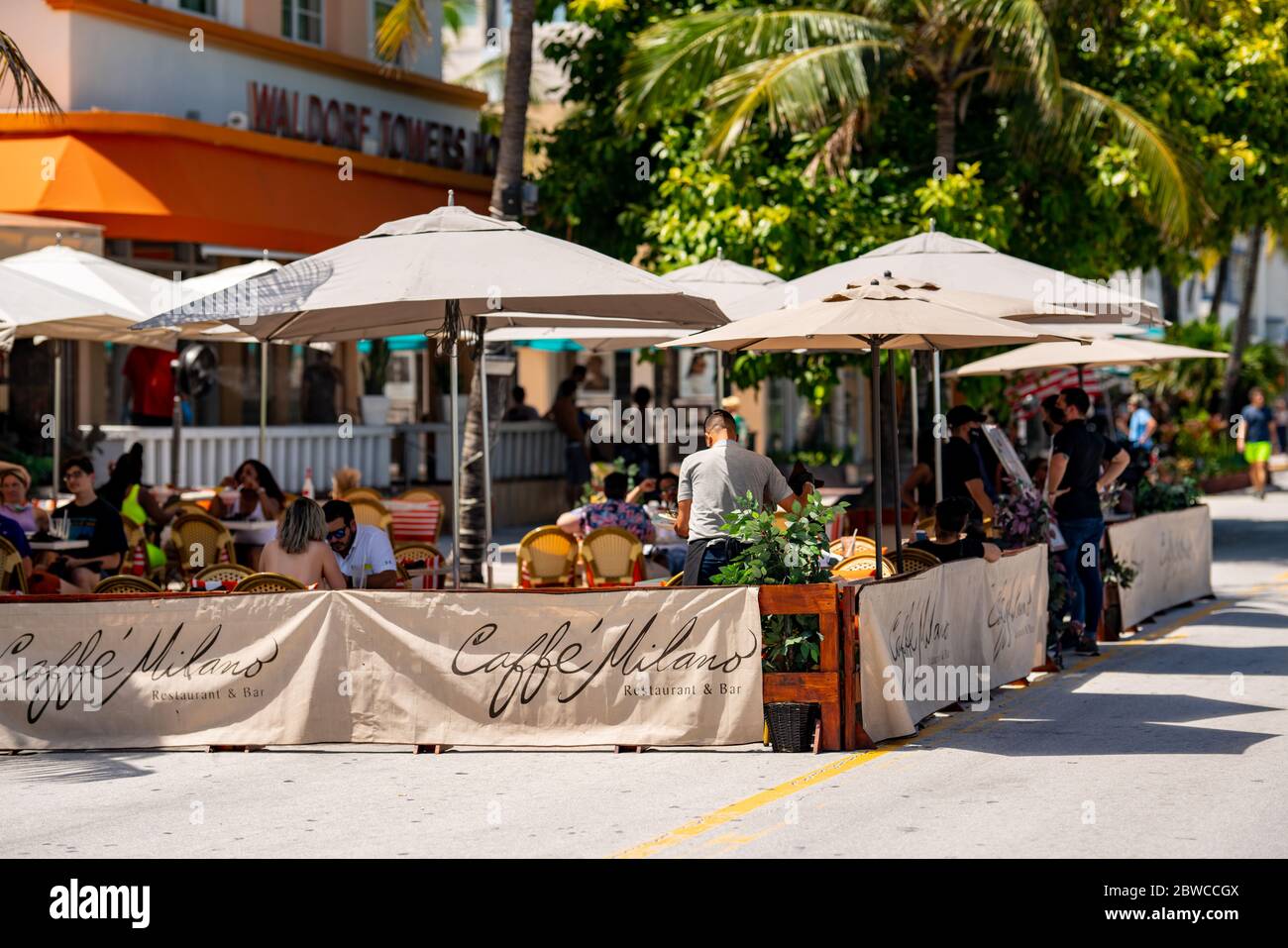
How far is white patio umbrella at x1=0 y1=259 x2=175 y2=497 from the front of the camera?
14125mm

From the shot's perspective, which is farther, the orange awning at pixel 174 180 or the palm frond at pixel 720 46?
the palm frond at pixel 720 46

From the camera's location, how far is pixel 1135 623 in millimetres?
14984

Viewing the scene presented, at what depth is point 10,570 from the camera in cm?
1223

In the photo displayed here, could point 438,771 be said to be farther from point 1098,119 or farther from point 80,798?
point 1098,119

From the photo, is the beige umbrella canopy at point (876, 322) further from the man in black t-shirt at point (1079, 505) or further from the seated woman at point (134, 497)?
the seated woman at point (134, 497)

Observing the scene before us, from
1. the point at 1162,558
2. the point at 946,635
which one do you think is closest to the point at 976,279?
the point at 1162,558

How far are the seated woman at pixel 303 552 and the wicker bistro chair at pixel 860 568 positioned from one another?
11.1ft

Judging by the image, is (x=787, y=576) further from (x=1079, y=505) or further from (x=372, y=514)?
(x=372, y=514)

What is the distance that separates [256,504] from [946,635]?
7158 millimetres

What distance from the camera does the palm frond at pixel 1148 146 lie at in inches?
782

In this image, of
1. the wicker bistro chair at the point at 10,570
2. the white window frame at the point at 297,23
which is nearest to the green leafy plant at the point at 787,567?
the wicker bistro chair at the point at 10,570

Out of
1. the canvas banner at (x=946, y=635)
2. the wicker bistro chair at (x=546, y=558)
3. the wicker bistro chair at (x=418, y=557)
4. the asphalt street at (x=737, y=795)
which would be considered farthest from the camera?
the wicker bistro chair at (x=546, y=558)

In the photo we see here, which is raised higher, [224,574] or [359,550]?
[359,550]

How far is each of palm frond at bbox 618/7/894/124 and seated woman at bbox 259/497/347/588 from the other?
10306mm
